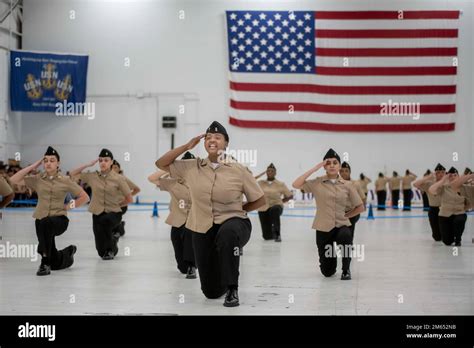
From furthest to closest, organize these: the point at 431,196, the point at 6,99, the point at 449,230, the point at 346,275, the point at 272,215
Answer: the point at 6,99 → the point at 272,215 → the point at 431,196 → the point at 449,230 → the point at 346,275

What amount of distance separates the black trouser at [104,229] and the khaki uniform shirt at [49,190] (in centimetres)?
175

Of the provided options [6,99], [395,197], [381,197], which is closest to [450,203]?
[381,197]

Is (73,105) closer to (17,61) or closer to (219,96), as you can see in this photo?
(17,61)

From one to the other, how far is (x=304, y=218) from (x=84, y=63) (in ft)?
51.4

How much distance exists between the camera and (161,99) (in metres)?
→ 34.2

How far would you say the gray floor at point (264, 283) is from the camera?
696cm

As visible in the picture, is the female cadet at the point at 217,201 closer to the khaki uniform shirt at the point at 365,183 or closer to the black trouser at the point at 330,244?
the black trouser at the point at 330,244

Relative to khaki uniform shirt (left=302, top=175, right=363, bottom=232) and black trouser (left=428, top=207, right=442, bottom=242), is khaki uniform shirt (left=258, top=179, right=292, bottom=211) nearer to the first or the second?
black trouser (left=428, top=207, right=442, bottom=242)

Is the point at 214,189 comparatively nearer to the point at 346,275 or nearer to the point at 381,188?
the point at 346,275

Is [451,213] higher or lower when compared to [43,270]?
higher

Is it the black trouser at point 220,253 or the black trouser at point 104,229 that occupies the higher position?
the black trouser at point 220,253

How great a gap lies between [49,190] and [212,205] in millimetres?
3494

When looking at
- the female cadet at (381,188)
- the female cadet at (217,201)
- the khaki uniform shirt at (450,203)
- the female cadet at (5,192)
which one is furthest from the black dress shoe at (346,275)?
the female cadet at (381,188)

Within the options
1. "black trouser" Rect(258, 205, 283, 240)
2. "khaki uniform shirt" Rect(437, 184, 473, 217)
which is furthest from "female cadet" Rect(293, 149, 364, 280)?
"black trouser" Rect(258, 205, 283, 240)
